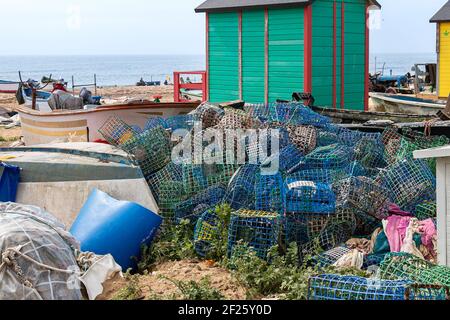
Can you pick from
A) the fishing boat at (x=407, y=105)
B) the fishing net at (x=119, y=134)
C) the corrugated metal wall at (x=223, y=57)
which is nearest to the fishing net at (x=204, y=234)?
the fishing net at (x=119, y=134)

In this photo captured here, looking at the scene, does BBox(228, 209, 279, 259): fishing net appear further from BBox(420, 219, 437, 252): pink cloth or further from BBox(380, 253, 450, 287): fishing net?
BBox(420, 219, 437, 252): pink cloth

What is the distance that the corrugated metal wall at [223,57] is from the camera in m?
14.3

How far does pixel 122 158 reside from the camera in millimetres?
7664

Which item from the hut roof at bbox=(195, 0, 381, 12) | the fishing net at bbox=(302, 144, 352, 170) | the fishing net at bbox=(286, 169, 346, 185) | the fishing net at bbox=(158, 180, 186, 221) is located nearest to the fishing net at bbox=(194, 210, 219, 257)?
the fishing net at bbox=(158, 180, 186, 221)

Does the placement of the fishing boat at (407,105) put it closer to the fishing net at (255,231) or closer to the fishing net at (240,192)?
the fishing net at (240,192)

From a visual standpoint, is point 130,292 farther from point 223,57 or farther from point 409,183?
point 223,57

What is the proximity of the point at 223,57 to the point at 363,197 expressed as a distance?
8.53 metres

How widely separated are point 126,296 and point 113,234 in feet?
4.78

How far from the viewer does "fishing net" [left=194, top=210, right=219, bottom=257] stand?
638 cm

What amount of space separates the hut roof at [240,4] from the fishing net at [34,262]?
8.80 metres

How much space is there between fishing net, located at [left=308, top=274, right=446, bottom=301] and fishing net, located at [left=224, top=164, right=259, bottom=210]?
6.89 ft
